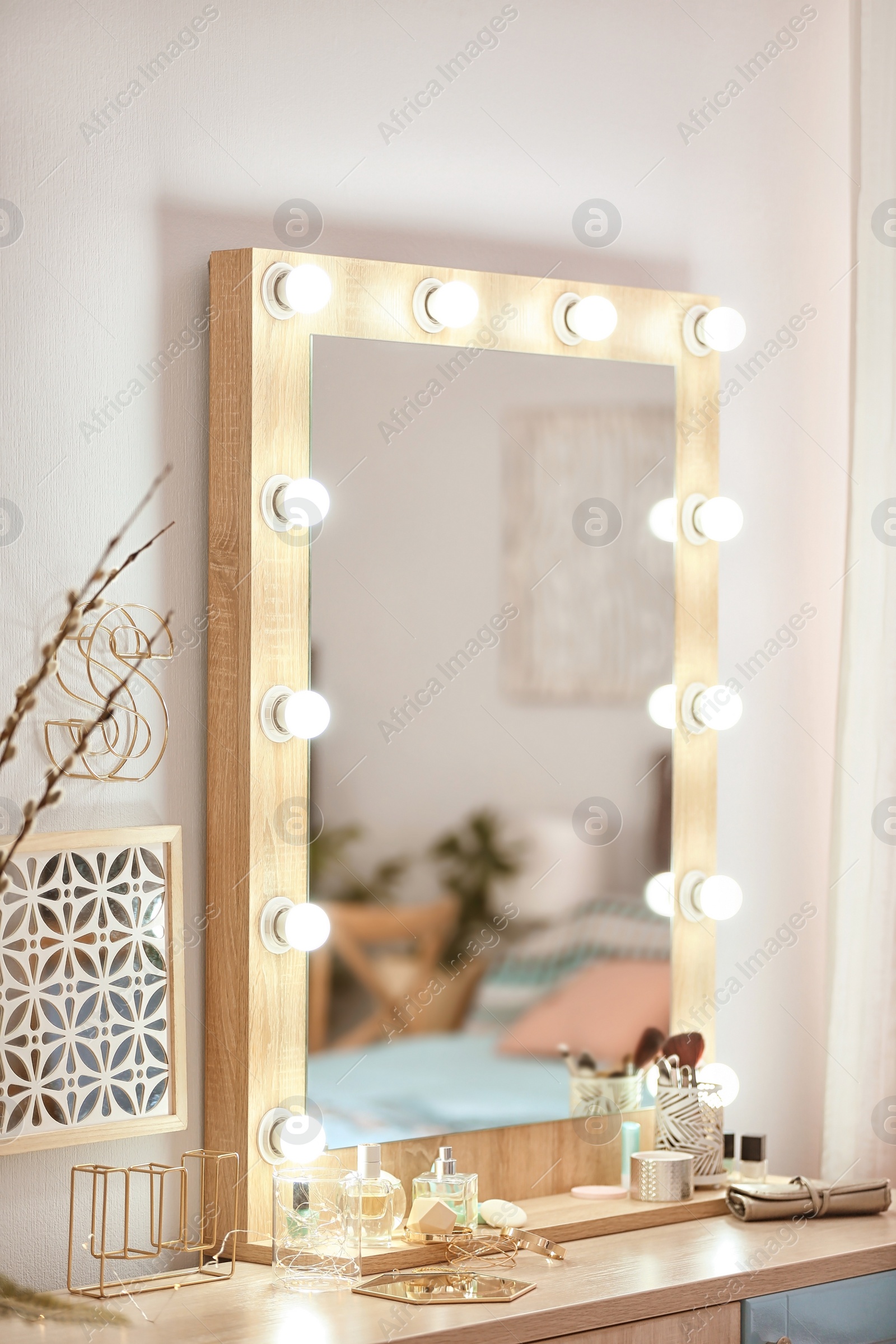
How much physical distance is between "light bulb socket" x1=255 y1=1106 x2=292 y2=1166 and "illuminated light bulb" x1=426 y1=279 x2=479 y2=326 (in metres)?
1.04

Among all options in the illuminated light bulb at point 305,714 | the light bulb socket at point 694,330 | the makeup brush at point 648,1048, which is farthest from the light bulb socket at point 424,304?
the makeup brush at point 648,1048

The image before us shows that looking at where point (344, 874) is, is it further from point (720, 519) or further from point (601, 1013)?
point (720, 519)

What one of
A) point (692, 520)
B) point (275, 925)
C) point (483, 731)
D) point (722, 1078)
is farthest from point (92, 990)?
point (692, 520)

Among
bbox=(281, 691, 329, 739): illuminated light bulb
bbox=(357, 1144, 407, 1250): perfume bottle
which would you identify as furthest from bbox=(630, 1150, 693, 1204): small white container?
bbox=(281, 691, 329, 739): illuminated light bulb

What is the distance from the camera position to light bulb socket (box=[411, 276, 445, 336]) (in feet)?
6.29

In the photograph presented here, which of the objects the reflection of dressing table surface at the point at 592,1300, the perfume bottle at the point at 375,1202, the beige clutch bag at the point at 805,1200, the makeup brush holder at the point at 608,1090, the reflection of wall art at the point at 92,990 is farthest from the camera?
the makeup brush holder at the point at 608,1090

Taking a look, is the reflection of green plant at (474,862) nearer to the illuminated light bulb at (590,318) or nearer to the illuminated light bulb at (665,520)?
the illuminated light bulb at (665,520)

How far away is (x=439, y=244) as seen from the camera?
2.00 m

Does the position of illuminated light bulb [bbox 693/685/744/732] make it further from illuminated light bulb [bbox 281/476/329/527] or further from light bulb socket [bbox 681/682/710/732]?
A: illuminated light bulb [bbox 281/476/329/527]

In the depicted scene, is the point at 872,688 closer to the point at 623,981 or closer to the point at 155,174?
the point at 623,981

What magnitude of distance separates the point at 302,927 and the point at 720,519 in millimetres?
847

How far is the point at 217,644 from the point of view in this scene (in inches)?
71.4

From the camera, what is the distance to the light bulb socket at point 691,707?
212 cm

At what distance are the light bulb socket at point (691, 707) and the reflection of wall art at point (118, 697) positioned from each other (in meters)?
0.76
